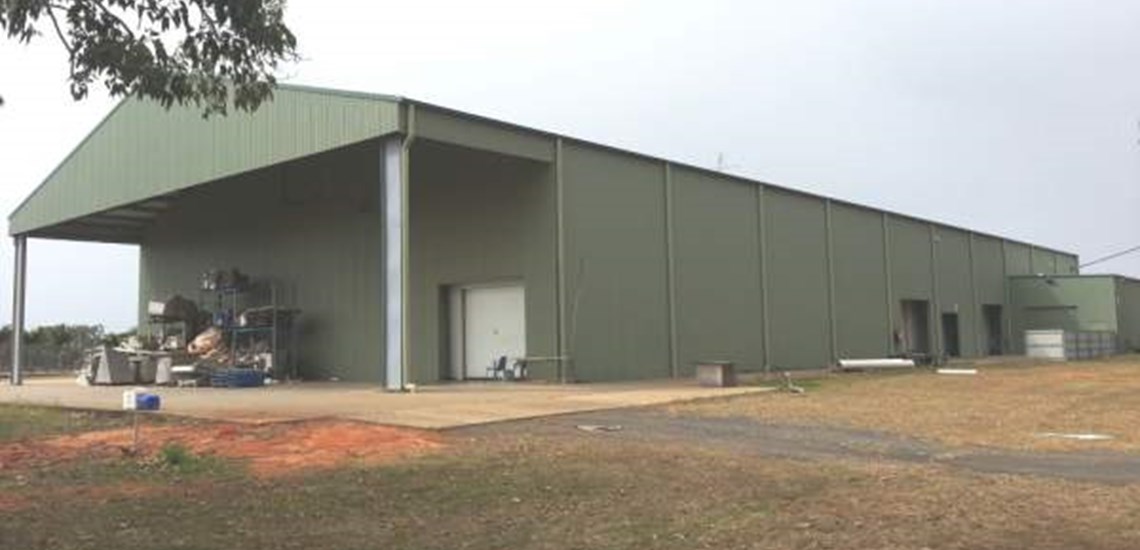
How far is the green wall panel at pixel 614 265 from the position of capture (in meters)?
28.1

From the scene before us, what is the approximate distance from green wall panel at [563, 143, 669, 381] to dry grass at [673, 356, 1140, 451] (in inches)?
184

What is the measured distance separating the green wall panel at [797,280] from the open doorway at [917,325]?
834cm

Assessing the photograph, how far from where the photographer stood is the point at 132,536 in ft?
30.6

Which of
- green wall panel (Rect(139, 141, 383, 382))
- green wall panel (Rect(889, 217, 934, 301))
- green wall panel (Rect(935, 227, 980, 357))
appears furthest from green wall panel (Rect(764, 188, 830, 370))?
green wall panel (Rect(139, 141, 383, 382))

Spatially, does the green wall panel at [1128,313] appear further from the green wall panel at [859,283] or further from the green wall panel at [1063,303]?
the green wall panel at [859,283]

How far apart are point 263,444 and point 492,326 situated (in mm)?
14978

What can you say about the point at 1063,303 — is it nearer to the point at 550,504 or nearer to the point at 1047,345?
the point at 1047,345

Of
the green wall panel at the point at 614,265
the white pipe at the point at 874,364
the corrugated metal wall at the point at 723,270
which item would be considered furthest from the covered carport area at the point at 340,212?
the white pipe at the point at 874,364

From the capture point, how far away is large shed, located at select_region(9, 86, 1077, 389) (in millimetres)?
26953

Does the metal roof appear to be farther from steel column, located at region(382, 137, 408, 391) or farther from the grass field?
the grass field

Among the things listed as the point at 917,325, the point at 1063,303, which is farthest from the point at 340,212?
the point at 1063,303

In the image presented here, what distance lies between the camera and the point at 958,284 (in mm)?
49062

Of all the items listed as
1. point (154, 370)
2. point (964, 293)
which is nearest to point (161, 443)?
point (154, 370)

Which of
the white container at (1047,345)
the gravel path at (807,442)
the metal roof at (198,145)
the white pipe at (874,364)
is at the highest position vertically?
the metal roof at (198,145)
